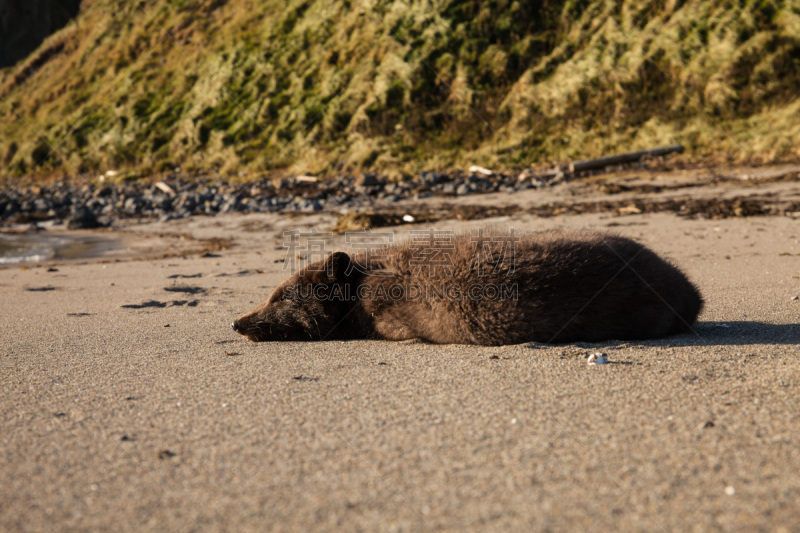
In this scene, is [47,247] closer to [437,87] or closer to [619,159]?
[619,159]

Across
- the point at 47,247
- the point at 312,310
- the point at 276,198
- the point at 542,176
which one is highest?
the point at 542,176

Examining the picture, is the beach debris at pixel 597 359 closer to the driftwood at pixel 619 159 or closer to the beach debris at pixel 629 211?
the beach debris at pixel 629 211

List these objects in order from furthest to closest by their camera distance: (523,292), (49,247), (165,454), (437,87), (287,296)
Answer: (437,87)
(49,247)
(287,296)
(523,292)
(165,454)

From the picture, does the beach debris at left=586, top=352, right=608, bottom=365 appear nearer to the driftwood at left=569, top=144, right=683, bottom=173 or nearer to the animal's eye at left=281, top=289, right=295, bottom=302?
the animal's eye at left=281, top=289, right=295, bottom=302

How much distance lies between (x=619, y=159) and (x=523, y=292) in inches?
531

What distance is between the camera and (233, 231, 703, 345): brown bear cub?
376cm

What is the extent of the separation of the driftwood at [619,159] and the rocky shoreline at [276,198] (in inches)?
27.0

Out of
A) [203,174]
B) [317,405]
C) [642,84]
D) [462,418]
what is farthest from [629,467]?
[203,174]

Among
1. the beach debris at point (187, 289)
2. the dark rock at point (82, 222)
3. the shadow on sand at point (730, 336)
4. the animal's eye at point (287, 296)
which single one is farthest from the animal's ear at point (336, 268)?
the dark rock at point (82, 222)

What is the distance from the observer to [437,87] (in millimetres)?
23250

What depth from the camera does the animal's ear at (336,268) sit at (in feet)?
14.7

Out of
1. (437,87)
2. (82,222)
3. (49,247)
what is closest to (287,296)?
(49,247)

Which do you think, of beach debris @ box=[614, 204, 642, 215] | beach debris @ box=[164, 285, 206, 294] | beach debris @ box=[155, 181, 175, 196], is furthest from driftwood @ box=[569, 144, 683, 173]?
beach debris @ box=[155, 181, 175, 196]

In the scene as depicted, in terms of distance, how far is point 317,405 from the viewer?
9.63 feet
